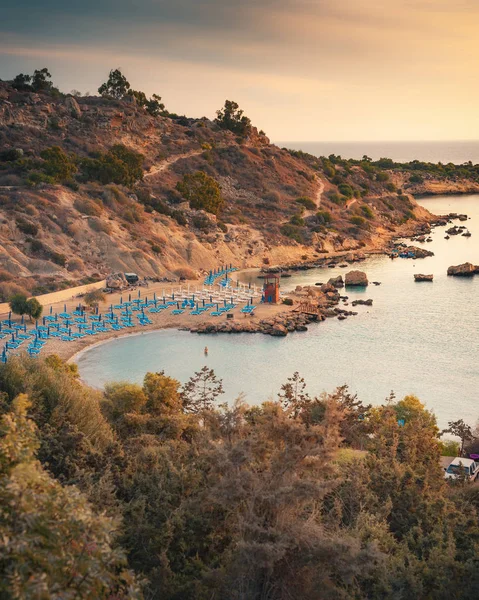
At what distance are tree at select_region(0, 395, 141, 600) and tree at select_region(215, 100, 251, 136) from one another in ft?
314

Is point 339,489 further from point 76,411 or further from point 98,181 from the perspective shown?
point 98,181

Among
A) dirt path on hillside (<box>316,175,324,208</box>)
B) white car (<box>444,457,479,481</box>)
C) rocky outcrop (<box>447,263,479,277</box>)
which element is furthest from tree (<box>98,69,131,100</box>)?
white car (<box>444,457,479,481</box>)

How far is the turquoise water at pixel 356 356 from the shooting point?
110ft

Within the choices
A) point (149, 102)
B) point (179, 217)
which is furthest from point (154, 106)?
point (179, 217)

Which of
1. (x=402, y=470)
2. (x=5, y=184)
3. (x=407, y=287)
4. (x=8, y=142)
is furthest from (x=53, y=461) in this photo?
(x=8, y=142)

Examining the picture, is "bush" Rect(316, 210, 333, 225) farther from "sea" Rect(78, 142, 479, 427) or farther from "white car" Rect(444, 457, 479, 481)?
"white car" Rect(444, 457, 479, 481)

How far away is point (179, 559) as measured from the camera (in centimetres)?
1228

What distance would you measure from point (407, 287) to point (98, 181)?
101 ft

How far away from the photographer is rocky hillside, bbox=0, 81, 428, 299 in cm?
5503

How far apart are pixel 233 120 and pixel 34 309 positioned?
2633 inches

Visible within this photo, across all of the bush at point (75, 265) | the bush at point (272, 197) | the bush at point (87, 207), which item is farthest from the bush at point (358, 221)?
the bush at point (75, 265)

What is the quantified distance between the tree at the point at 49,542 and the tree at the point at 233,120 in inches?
3773

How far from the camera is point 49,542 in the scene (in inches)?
283

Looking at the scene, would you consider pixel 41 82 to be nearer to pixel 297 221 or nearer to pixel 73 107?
pixel 73 107
